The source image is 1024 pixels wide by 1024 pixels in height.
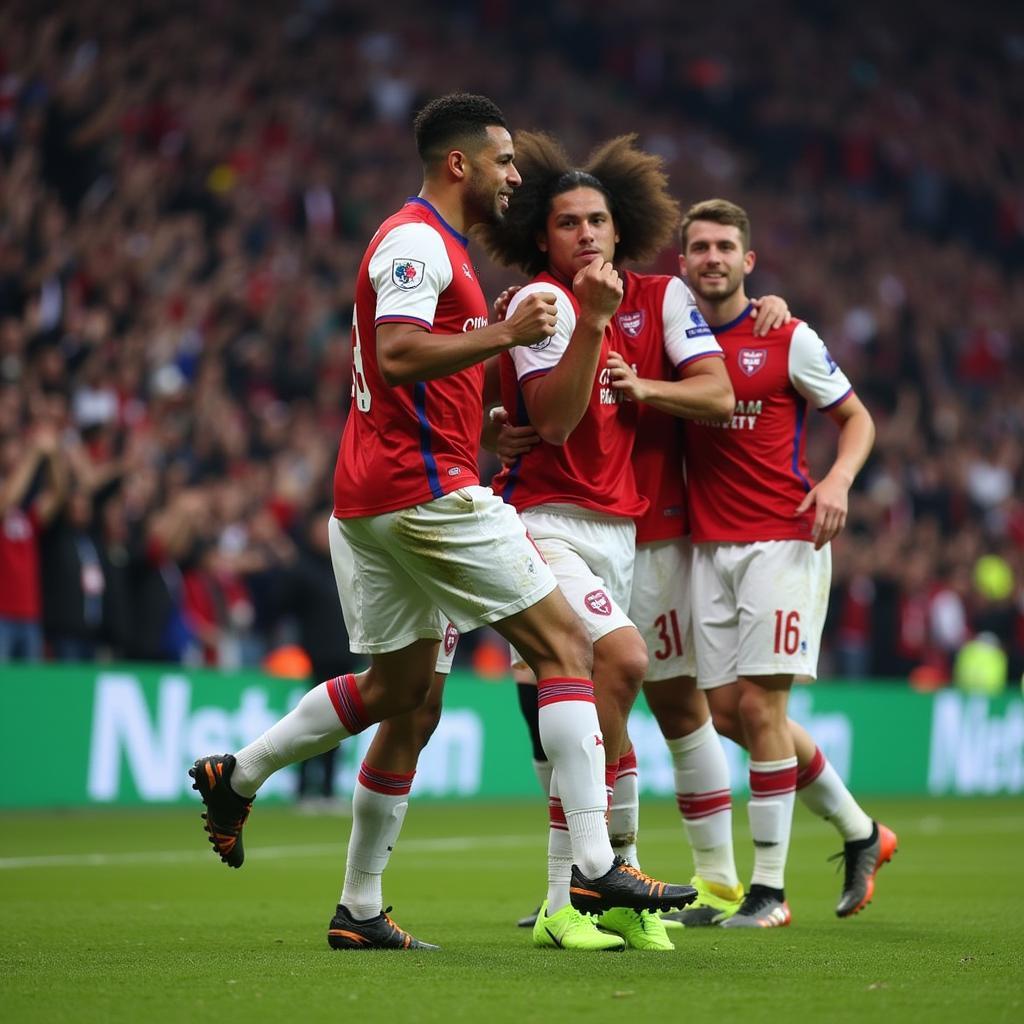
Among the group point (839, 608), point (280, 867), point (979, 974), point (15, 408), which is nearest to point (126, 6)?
point (15, 408)

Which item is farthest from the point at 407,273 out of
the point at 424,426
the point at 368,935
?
the point at 368,935

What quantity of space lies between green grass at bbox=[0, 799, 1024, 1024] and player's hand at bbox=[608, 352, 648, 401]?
6.07ft

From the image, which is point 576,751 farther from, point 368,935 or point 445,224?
point 445,224

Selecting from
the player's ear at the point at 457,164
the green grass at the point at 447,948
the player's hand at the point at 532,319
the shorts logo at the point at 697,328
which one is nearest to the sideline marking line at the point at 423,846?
the green grass at the point at 447,948

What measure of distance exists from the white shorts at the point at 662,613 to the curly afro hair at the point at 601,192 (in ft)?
3.89

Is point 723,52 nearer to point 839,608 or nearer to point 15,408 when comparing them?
point 839,608

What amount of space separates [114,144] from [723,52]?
619 inches

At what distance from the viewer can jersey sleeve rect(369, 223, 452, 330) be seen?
5125 millimetres

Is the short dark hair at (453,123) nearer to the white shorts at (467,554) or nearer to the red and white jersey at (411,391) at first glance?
the red and white jersey at (411,391)

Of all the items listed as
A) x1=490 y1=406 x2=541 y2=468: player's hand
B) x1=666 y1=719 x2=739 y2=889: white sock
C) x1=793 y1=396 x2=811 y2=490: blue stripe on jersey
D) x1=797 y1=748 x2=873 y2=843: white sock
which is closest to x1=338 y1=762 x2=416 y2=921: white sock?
A: x1=490 y1=406 x2=541 y2=468: player's hand

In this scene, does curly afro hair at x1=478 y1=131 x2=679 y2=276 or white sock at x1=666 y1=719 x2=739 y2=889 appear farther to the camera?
white sock at x1=666 y1=719 x2=739 y2=889

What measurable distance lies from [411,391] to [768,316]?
7.34 feet

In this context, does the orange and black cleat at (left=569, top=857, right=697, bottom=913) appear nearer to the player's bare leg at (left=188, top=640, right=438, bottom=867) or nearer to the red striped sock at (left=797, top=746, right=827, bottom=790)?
the player's bare leg at (left=188, top=640, right=438, bottom=867)

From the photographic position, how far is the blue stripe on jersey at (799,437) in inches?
277
